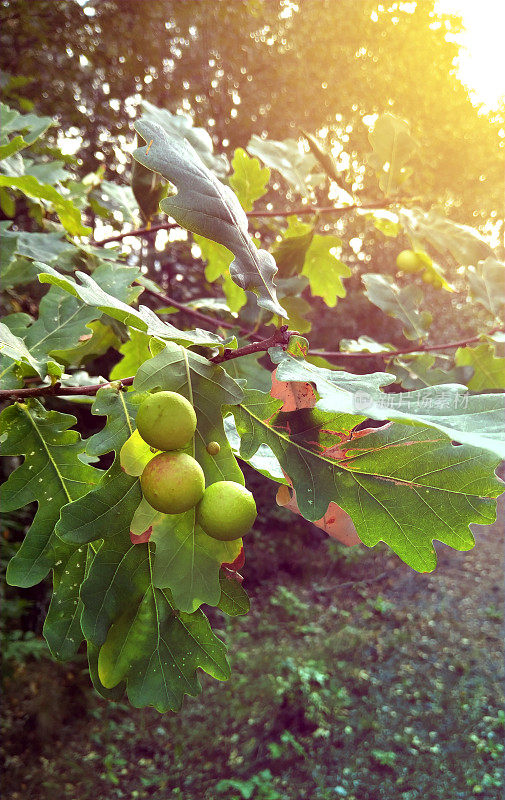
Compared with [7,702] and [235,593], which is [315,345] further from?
[235,593]

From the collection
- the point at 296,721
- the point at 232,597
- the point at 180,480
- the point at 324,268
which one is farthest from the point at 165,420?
the point at 296,721

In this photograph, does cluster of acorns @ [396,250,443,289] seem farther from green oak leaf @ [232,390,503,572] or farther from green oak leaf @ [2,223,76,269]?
green oak leaf @ [232,390,503,572]

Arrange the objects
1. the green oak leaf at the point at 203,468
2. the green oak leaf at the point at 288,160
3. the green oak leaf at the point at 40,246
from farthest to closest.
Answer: the green oak leaf at the point at 288,160 < the green oak leaf at the point at 40,246 < the green oak leaf at the point at 203,468

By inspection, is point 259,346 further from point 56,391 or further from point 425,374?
point 425,374

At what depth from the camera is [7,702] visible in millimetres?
3375

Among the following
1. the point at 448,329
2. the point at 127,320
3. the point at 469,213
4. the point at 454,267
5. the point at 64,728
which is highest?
the point at 127,320

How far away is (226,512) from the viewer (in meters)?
0.63

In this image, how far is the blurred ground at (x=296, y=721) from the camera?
314cm

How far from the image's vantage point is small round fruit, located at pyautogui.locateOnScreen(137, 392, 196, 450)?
60cm

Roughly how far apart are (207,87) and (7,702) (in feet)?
13.3

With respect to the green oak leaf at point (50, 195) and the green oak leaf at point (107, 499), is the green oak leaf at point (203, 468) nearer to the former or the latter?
the green oak leaf at point (107, 499)

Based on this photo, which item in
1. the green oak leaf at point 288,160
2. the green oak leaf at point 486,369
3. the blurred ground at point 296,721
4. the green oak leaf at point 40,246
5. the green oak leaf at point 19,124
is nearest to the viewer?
the green oak leaf at point 40,246

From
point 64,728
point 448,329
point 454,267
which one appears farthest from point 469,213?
point 64,728

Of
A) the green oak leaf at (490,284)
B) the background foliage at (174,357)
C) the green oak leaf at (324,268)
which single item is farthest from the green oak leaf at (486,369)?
the green oak leaf at (324,268)
